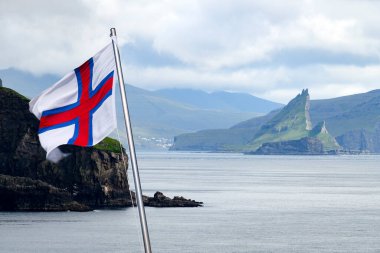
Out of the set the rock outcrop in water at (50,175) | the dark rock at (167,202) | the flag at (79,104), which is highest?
the rock outcrop in water at (50,175)

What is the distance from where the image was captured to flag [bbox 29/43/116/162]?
26.3 meters

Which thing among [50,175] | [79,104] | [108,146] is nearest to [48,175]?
[50,175]

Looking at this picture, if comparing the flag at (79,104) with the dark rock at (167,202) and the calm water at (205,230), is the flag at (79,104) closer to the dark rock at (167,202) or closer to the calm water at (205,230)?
the calm water at (205,230)

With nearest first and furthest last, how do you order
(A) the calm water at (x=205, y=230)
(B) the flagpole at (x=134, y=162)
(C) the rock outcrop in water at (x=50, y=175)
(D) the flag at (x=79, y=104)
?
1. (B) the flagpole at (x=134, y=162)
2. (D) the flag at (x=79, y=104)
3. (A) the calm water at (x=205, y=230)
4. (C) the rock outcrop in water at (x=50, y=175)

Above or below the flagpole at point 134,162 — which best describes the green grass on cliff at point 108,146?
above

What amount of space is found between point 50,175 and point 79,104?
129675 millimetres

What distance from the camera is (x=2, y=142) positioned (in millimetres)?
159750

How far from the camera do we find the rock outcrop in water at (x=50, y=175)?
144250 mm

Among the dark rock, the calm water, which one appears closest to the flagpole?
the calm water

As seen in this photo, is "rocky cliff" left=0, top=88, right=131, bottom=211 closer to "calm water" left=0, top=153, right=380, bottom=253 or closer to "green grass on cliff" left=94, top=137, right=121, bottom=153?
"green grass on cliff" left=94, top=137, right=121, bottom=153

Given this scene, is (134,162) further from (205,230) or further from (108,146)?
(108,146)

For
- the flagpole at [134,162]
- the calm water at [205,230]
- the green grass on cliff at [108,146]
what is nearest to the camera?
the flagpole at [134,162]

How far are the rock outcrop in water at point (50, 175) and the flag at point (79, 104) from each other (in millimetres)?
118526

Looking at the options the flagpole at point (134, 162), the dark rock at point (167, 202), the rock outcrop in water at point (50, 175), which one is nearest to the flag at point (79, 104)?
the flagpole at point (134, 162)
